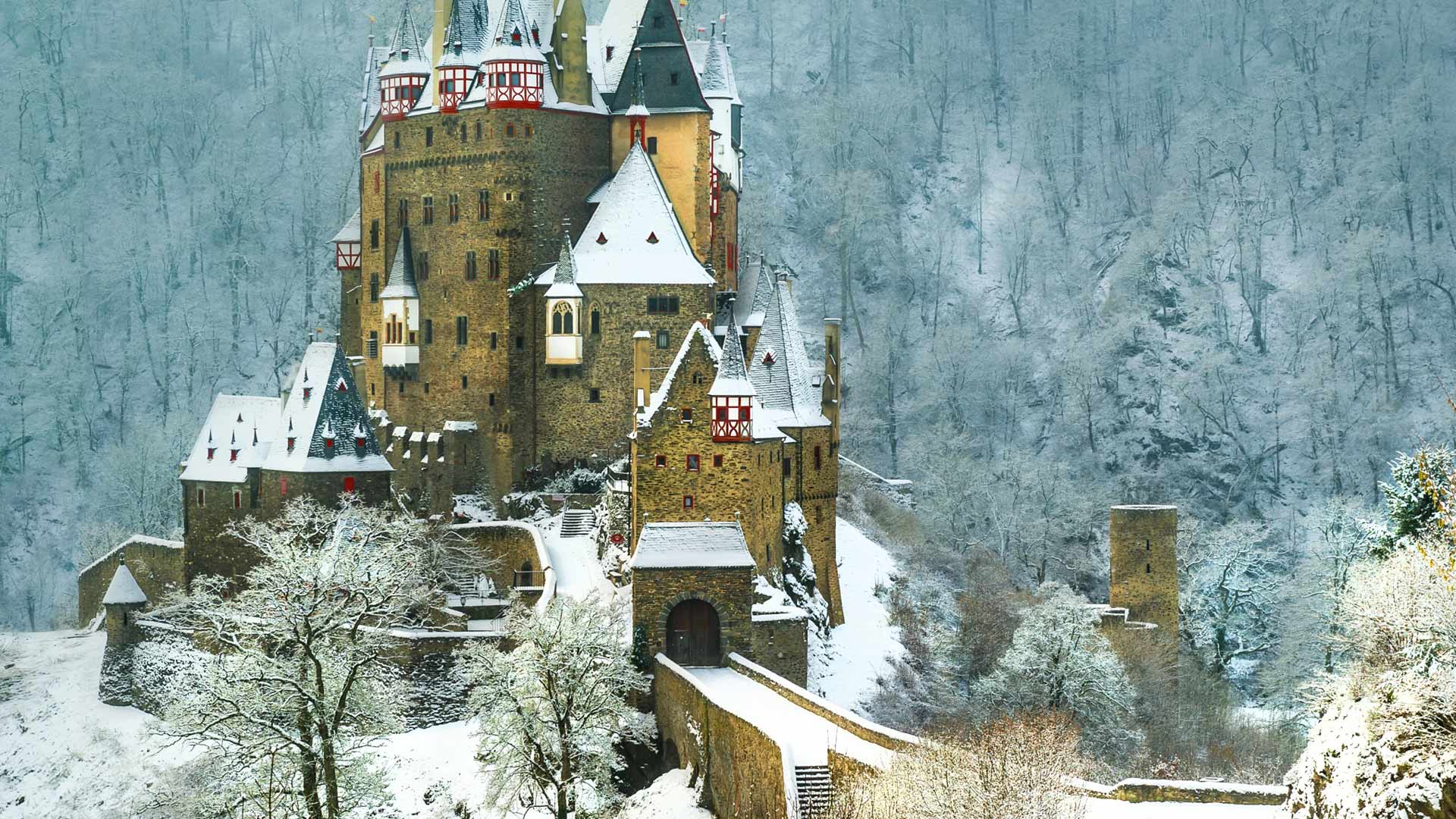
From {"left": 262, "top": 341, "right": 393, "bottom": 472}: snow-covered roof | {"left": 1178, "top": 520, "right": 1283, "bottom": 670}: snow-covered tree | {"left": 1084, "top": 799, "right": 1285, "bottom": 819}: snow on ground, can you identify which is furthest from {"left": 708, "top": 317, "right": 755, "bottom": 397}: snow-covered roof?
{"left": 1178, "top": 520, "right": 1283, "bottom": 670}: snow-covered tree

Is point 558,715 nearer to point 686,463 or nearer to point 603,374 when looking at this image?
point 686,463

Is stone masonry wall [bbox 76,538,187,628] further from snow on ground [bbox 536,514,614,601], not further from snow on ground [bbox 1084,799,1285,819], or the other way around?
snow on ground [bbox 1084,799,1285,819]


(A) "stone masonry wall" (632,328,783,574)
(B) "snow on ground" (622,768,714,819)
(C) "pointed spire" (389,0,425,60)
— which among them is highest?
(C) "pointed spire" (389,0,425,60)


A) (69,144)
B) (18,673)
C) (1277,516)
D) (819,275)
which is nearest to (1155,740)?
(18,673)

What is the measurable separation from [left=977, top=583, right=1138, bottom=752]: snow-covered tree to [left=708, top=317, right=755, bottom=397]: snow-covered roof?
11842mm

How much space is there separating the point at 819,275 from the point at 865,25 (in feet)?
78.8

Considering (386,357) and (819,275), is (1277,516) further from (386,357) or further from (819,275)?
(386,357)

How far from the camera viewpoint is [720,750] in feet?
105

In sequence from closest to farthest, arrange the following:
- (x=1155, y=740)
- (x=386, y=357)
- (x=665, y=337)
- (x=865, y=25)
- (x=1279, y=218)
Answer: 1. (x=1155, y=740)
2. (x=665, y=337)
3. (x=386, y=357)
4. (x=1279, y=218)
5. (x=865, y=25)

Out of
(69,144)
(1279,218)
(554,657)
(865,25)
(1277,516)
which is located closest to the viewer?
(554,657)

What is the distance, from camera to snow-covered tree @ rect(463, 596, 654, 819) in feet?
111

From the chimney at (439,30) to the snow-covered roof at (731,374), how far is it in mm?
20073

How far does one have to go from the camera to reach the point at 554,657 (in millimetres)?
34969

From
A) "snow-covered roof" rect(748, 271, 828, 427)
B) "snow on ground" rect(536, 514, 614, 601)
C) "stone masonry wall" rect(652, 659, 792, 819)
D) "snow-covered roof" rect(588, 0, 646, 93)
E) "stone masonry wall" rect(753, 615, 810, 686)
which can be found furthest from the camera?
"snow-covered roof" rect(588, 0, 646, 93)
